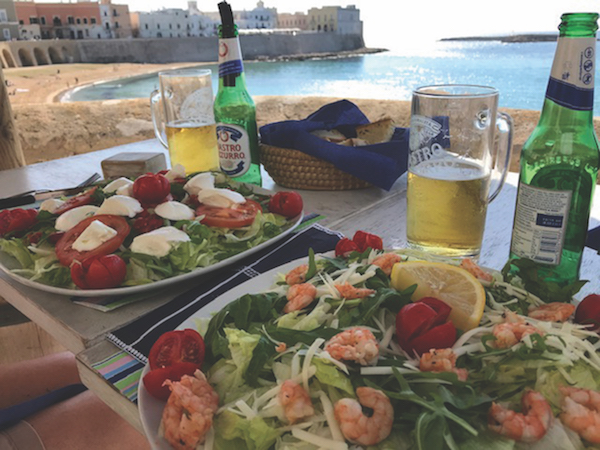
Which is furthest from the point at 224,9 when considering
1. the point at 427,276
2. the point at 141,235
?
the point at 427,276

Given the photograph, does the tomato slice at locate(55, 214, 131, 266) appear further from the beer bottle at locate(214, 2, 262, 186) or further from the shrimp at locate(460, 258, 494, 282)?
the shrimp at locate(460, 258, 494, 282)

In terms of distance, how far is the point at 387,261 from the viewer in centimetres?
79

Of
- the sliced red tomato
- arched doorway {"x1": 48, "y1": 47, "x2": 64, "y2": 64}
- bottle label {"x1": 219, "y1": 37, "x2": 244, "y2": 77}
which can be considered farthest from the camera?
arched doorway {"x1": 48, "y1": 47, "x2": 64, "y2": 64}

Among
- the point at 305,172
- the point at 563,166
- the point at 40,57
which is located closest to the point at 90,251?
the point at 305,172

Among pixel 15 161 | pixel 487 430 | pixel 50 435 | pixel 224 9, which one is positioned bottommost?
pixel 50 435

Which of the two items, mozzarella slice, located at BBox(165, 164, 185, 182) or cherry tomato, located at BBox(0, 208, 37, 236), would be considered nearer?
cherry tomato, located at BBox(0, 208, 37, 236)

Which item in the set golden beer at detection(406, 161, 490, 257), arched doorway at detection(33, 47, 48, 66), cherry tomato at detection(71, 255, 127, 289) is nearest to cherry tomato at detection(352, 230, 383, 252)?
golden beer at detection(406, 161, 490, 257)

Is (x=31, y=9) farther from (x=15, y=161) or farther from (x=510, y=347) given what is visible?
(x=510, y=347)

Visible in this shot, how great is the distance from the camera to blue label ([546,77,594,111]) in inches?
31.7

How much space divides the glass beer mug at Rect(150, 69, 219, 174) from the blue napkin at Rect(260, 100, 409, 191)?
0.19 m

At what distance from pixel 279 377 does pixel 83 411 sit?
79 cm

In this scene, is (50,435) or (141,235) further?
(50,435)

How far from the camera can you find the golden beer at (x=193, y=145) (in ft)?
5.17

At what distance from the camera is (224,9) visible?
136cm
